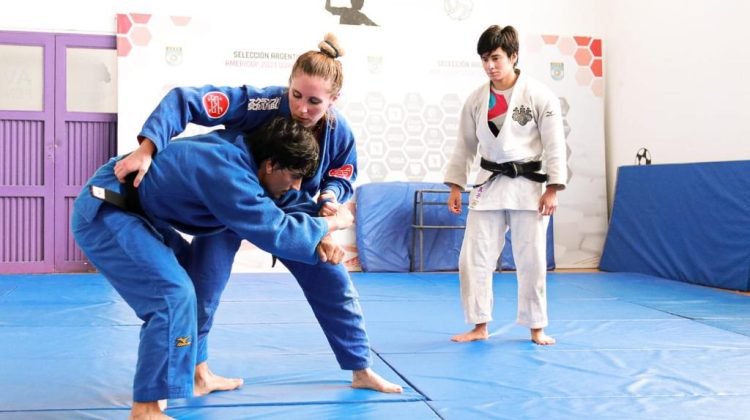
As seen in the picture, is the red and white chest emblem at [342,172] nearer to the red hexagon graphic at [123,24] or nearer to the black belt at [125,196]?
the black belt at [125,196]

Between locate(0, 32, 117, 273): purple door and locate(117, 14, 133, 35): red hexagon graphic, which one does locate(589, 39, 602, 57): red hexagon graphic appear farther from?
locate(0, 32, 117, 273): purple door

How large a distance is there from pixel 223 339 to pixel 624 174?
521cm

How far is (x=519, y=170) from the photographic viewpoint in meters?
3.75

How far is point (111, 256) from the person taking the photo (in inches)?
88.4

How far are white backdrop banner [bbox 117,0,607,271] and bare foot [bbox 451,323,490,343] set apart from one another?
378cm

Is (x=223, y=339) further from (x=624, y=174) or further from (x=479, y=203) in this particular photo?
(x=624, y=174)

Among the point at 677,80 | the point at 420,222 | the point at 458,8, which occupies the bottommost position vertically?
the point at 420,222

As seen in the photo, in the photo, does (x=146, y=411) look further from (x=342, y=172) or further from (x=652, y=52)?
(x=652, y=52)

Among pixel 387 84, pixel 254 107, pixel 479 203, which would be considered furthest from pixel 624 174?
pixel 254 107

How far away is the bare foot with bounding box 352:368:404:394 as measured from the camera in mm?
2684

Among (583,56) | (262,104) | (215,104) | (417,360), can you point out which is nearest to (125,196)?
(215,104)

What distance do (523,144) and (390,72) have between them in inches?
156

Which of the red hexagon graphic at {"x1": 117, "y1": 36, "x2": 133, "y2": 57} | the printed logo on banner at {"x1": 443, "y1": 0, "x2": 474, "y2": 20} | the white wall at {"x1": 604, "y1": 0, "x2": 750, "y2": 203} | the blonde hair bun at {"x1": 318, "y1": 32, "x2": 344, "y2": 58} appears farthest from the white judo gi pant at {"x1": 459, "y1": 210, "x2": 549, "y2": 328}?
the red hexagon graphic at {"x1": 117, "y1": 36, "x2": 133, "y2": 57}

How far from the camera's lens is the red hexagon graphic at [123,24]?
275 inches
